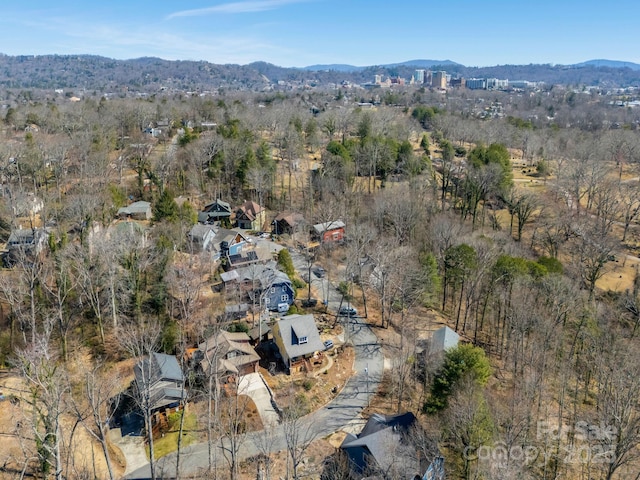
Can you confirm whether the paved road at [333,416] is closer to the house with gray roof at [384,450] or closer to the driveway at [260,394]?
the driveway at [260,394]

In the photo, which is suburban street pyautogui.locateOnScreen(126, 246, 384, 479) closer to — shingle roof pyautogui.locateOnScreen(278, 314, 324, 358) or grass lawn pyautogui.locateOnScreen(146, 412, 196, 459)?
grass lawn pyautogui.locateOnScreen(146, 412, 196, 459)

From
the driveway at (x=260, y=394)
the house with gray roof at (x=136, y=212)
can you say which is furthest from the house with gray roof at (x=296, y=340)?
the house with gray roof at (x=136, y=212)

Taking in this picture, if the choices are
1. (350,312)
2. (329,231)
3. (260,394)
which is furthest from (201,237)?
(260,394)

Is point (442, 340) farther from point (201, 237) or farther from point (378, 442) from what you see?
point (201, 237)

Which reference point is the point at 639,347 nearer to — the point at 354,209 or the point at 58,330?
the point at 354,209

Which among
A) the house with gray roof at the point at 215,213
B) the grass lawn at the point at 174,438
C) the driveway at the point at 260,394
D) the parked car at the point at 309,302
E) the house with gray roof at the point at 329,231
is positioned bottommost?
the grass lawn at the point at 174,438

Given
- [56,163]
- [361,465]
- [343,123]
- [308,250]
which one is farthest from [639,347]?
[343,123]
